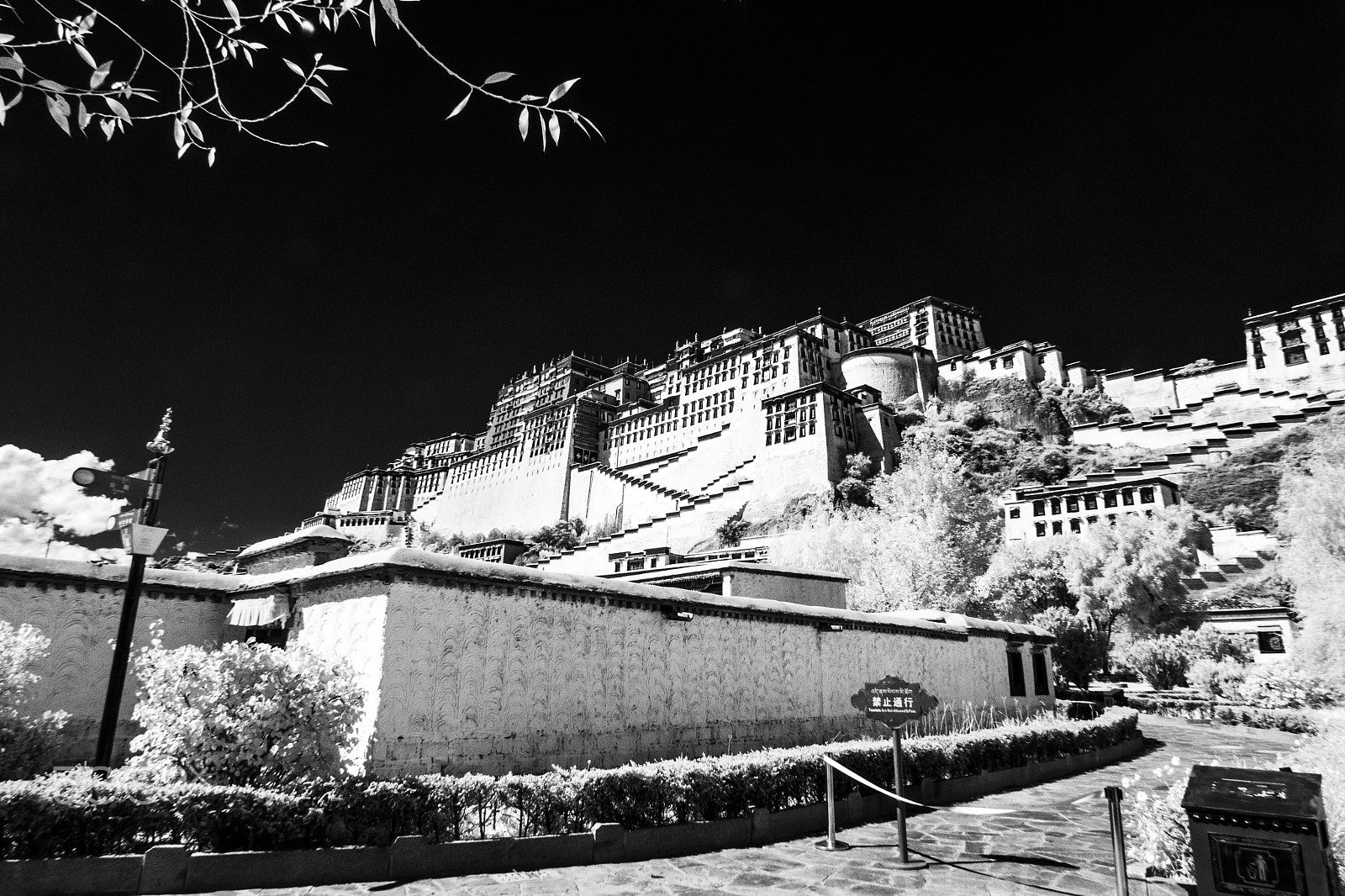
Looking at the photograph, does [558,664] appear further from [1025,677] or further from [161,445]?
[1025,677]

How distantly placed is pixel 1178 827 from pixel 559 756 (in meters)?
8.11

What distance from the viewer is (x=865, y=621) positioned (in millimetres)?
17156

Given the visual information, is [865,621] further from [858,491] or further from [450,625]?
[858,491]

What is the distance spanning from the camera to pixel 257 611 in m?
12.6

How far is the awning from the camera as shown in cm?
1217

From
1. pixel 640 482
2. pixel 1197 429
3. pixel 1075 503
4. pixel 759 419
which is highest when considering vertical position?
pixel 759 419

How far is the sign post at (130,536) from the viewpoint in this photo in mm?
8414

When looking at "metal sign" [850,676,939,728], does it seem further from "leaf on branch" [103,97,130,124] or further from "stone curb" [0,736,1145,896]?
"leaf on branch" [103,97,130,124]

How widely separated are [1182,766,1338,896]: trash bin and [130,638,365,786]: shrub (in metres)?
8.71

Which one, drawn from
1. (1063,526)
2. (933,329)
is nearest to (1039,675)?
(1063,526)

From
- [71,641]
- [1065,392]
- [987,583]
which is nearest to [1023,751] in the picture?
[71,641]

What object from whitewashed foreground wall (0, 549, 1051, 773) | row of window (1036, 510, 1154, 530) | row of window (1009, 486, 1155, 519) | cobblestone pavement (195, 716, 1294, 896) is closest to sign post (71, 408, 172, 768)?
whitewashed foreground wall (0, 549, 1051, 773)

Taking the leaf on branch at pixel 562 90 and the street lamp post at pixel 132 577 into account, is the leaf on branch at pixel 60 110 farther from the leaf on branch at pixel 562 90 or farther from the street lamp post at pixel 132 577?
the street lamp post at pixel 132 577

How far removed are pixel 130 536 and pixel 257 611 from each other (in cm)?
373
